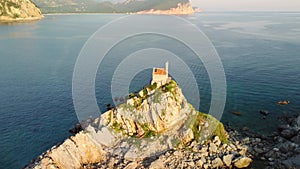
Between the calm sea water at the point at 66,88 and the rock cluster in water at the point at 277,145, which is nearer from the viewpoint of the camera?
the rock cluster in water at the point at 277,145

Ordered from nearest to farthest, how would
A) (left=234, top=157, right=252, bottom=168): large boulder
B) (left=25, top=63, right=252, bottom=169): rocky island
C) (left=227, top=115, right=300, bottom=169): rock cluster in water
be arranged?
1. (left=25, top=63, right=252, bottom=169): rocky island
2. (left=234, top=157, right=252, bottom=168): large boulder
3. (left=227, top=115, right=300, bottom=169): rock cluster in water

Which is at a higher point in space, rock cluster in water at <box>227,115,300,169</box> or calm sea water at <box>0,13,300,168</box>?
calm sea water at <box>0,13,300,168</box>

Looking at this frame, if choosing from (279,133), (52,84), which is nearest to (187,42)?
(52,84)

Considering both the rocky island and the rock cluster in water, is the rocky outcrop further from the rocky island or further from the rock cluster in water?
the rock cluster in water

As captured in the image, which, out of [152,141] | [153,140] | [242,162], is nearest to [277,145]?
[242,162]

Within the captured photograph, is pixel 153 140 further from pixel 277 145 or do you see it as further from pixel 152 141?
pixel 277 145

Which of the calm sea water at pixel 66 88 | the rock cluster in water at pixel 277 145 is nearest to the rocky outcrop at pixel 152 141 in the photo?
the rock cluster in water at pixel 277 145

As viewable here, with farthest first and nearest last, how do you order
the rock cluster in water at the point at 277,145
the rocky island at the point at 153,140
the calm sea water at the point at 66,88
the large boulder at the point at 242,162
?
the calm sea water at the point at 66,88
the rock cluster in water at the point at 277,145
the large boulder at the point at 242,162
the rocky island at the point at 153,140

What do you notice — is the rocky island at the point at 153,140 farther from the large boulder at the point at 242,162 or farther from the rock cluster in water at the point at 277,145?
the rock cluster in water at the point at 277,145

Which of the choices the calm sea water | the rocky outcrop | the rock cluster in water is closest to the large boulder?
the rocky outcrop
